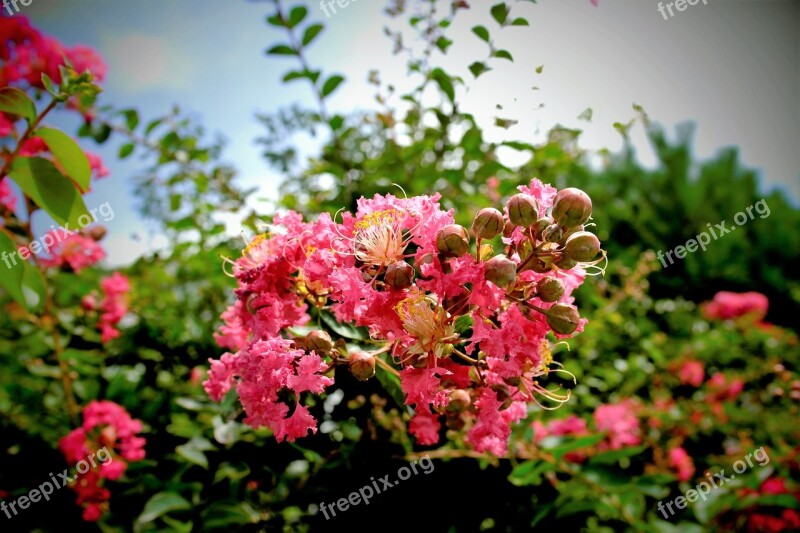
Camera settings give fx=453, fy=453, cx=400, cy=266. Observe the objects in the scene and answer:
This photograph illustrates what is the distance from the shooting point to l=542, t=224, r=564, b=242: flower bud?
2.40 ft

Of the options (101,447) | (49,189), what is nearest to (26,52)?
(49,189)

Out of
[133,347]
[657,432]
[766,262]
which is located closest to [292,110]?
[133,347]

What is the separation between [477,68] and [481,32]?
0.39 ft

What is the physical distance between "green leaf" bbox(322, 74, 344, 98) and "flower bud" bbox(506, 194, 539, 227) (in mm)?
1052

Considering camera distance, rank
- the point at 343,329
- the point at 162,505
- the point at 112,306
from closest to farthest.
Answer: the point at 343,329, the point at 162,505, the point at 112,306

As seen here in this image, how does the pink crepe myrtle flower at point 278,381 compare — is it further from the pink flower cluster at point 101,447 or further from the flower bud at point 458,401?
the pink flower cluster at point 101,447

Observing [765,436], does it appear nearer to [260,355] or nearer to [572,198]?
[572,198]

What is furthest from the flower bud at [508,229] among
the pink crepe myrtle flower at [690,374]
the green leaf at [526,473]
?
the pink crepe myrtle flower at [690,374]

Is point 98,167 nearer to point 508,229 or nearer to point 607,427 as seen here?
point 508,229

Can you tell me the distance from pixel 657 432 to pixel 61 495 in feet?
9.19

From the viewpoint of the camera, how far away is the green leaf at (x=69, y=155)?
3.13 feet

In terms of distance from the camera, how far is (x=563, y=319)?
730 mm

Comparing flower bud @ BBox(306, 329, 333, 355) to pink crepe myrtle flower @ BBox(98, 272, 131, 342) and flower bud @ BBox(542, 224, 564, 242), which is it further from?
pink crepe myrtle flower @ BBox(98, 272, 131, 342)

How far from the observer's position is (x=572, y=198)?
2.37 feet
